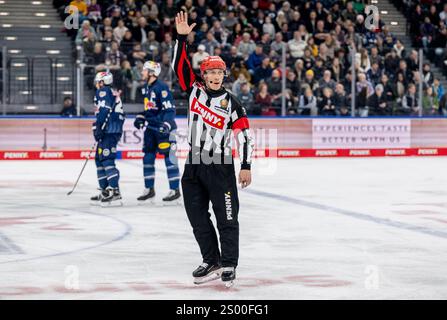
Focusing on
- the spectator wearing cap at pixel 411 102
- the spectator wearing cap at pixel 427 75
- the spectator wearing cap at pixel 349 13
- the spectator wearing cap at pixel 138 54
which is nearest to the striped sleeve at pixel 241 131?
the spectator wearing cap at pixel 138 54

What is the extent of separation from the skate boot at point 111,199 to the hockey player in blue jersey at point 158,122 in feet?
1.17

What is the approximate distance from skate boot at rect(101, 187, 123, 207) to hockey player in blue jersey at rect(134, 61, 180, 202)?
0.36m

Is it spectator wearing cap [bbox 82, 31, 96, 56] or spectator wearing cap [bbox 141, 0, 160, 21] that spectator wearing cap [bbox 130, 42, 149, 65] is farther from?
spectator wearing cap [bbox 141, 0, 160, 21]

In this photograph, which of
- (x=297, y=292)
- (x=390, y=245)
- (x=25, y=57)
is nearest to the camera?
(x=297, y=292)

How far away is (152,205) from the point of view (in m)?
14.4

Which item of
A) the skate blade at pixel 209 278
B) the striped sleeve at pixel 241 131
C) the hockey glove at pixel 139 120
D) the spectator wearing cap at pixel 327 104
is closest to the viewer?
the skate blade at pixel 209 278

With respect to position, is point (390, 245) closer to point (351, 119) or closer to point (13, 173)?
point (13, 173)

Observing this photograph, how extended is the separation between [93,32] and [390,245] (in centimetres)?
1445

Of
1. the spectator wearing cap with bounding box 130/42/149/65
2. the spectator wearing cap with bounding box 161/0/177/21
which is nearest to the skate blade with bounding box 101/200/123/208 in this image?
the spectator wearing cap with bounding box 130/42/149/65

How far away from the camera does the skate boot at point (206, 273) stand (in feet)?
27.1

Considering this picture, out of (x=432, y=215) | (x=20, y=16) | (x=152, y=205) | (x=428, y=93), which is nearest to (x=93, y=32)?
(x=20, y=16)

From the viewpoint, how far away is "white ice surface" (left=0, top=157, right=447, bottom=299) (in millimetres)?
8047

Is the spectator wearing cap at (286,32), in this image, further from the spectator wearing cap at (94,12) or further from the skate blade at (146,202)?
the skate blade at (146,202)

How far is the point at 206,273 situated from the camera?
8.30m
